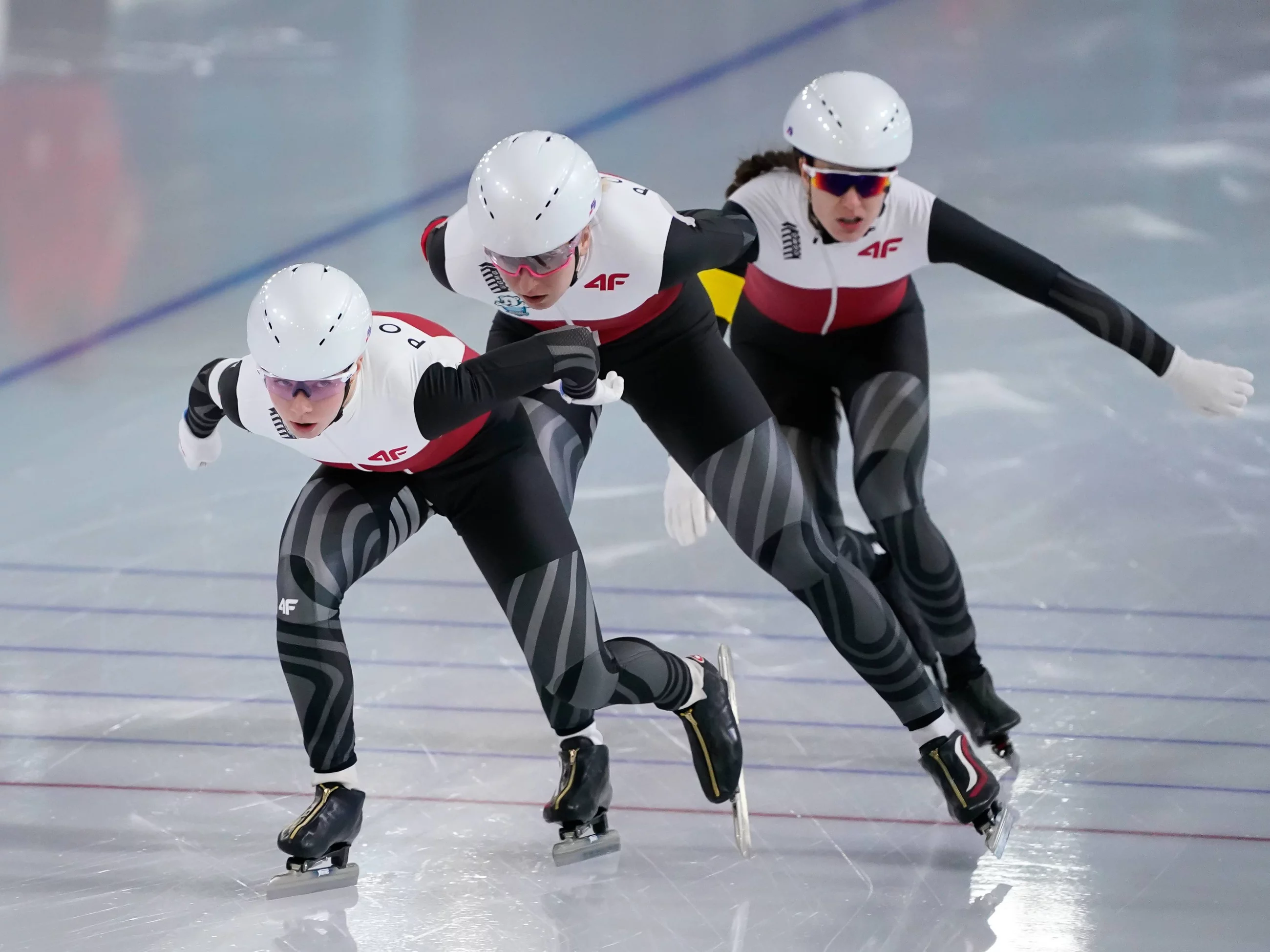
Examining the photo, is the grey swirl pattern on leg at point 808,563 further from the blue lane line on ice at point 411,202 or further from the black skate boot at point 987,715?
the blue lane line on ice at point 411,202

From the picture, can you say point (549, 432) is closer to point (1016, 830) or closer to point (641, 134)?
point (1016, 830)

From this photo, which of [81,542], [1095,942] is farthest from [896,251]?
[81,542]

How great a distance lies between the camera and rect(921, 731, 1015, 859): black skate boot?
3611mm

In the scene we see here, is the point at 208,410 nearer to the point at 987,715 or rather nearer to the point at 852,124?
the point at 852,124

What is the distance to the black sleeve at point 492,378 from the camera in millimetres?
3340

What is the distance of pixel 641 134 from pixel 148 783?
456cm

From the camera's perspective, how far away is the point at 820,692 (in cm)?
Result: 436

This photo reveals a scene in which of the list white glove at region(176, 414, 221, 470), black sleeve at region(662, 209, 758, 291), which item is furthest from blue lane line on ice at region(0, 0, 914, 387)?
black sleeve at region(662, 209, 758, 291)

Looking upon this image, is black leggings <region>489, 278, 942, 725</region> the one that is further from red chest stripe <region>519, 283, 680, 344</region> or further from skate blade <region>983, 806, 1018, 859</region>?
skate blade <region>983, 806, 1018, 859</region>

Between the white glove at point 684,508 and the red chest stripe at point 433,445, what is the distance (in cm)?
80

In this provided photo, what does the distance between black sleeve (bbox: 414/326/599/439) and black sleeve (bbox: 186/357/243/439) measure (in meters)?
0.47

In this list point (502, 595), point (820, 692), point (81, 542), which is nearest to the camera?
point (502, 595)

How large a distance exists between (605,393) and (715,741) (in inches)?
36.4

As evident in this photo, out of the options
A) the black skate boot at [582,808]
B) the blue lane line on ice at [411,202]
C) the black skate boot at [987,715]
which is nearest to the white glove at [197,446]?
the black skate boot at [582,808]
